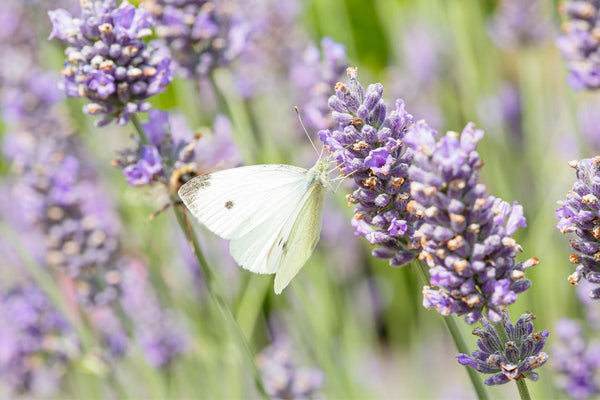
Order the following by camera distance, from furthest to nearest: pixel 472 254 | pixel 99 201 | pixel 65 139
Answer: pixel 99 201 → pixel 65 139 → pixel 472 254

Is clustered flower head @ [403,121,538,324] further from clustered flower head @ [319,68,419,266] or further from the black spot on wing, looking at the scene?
the black spot on wing

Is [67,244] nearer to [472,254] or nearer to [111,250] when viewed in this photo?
[111,250]

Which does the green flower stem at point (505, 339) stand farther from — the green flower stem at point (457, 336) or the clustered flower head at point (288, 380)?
the clustered flower head at point (288, 380)

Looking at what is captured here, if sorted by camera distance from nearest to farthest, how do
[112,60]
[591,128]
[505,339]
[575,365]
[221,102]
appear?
[505,339] → [112,60] → [575,365] → [221,102] → [591,128]

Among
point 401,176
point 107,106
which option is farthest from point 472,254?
point 107,106

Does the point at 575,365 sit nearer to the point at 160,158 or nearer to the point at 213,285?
the point at 213,285

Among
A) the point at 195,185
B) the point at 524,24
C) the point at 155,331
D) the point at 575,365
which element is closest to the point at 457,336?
the point at 195,185

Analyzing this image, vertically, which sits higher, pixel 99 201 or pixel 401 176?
pixel 401 176

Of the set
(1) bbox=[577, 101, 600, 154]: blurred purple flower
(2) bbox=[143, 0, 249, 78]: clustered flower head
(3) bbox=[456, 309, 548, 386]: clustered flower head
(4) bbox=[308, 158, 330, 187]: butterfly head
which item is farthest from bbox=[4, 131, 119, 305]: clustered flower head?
(1) bbox=[577, 101, 600, 154]: blurred purple flower
